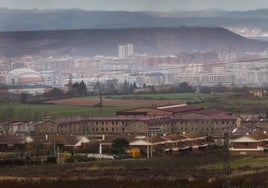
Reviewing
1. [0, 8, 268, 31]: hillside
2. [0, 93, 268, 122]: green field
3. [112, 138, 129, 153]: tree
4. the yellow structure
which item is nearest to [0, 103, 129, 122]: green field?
[0, 93, 268, 122]: green field

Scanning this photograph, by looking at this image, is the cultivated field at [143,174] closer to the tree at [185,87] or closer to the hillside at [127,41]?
the tree at [185,87]

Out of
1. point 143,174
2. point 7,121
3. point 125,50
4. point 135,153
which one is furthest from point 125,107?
point 125,50

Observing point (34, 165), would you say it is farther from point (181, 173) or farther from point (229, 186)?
point (229, 186)

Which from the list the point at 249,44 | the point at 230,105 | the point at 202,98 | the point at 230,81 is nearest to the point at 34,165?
the point at 230,105

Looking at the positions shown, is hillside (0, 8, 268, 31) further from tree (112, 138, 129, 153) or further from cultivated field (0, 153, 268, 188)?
cultivated field (0, 153, 268, 188)

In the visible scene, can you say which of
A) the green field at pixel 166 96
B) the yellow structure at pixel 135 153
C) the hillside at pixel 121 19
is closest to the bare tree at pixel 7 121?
the yellow structure at pixel 135 153

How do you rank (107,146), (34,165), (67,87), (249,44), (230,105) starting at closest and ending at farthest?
(34,165)
(107,146)
(230,105)
(67,87)
(249,44)
